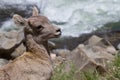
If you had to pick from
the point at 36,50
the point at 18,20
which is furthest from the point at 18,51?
the point at 18,20

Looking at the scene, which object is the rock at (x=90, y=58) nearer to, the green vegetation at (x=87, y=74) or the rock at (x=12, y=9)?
the green vegetation at (x=87, y=74)

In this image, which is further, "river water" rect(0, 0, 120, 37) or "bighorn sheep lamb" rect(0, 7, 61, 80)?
"river water" rect(0, 0, 120, 37)

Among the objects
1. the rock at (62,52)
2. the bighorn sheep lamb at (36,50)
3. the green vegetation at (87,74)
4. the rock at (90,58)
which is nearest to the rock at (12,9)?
the rock at (62,52)

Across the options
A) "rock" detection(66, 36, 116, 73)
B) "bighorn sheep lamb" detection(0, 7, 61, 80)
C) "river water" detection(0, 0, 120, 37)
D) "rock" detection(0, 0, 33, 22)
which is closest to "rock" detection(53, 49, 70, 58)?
"rock" detection(66, 36, 116, 73)

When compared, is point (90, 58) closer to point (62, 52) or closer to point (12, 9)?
point (62, 52)

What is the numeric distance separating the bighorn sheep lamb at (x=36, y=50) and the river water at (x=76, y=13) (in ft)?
23.0

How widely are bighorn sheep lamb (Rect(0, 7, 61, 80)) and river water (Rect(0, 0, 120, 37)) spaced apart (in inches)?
277

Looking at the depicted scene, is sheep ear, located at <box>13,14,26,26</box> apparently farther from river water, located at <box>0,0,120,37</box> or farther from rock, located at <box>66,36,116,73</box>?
river water, located at <box>0,0,120,37</box>

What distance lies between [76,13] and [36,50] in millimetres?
8707

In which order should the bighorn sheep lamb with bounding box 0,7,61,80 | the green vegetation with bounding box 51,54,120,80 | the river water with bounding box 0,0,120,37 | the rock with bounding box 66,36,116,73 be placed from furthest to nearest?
the river water with bounding box 0,0,120,37, the rock with bounding box 66,36,116,73, the green vegetation with bounding box 51,54,120,80, the bighorn sheep lamb with bounding box 0,7,61,80

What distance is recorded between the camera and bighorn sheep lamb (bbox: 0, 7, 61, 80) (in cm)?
626

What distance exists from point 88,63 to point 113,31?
5.15 metres

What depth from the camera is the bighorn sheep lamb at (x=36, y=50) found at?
626cm

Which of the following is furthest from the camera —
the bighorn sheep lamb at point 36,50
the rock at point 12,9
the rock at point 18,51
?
the rock at point 12,9
